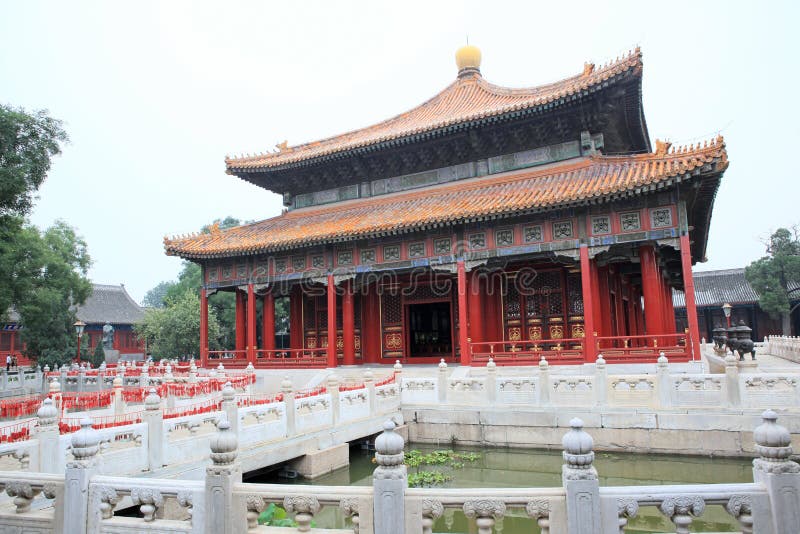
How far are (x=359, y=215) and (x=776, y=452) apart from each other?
18076 millimetres

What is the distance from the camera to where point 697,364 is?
14.8 m

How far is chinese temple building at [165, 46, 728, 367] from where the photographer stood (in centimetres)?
1645

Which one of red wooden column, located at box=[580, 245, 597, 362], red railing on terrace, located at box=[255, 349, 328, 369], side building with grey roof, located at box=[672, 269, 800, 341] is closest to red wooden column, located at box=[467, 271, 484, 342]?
red wooden column, located at box=[580, 245, 597, 362]

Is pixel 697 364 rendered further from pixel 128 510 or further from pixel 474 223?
pixel 128 510

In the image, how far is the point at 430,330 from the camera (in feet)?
72.5

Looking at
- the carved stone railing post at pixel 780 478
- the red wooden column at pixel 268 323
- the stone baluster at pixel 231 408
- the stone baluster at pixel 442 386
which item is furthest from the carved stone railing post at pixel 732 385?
the red wooden column at pixel 268 323

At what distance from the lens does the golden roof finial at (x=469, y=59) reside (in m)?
25.5

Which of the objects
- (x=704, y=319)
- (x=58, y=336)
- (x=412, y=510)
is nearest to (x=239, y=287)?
(x=58, y=336)

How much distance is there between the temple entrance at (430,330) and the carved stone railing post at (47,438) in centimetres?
1549

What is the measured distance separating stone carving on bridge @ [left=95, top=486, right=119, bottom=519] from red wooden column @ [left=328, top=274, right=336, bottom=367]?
1499 centimetres

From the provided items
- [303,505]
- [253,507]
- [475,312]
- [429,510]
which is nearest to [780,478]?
[429,510]

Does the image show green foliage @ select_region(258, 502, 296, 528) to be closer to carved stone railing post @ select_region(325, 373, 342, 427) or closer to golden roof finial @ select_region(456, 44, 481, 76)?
carved stone railing post @ select_region(325, 373, 342, 427)

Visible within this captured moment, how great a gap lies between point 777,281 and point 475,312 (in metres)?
29.3

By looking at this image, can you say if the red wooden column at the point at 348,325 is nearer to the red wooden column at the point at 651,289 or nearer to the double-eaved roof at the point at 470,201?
the double-eaved roof at the point at 470,201
